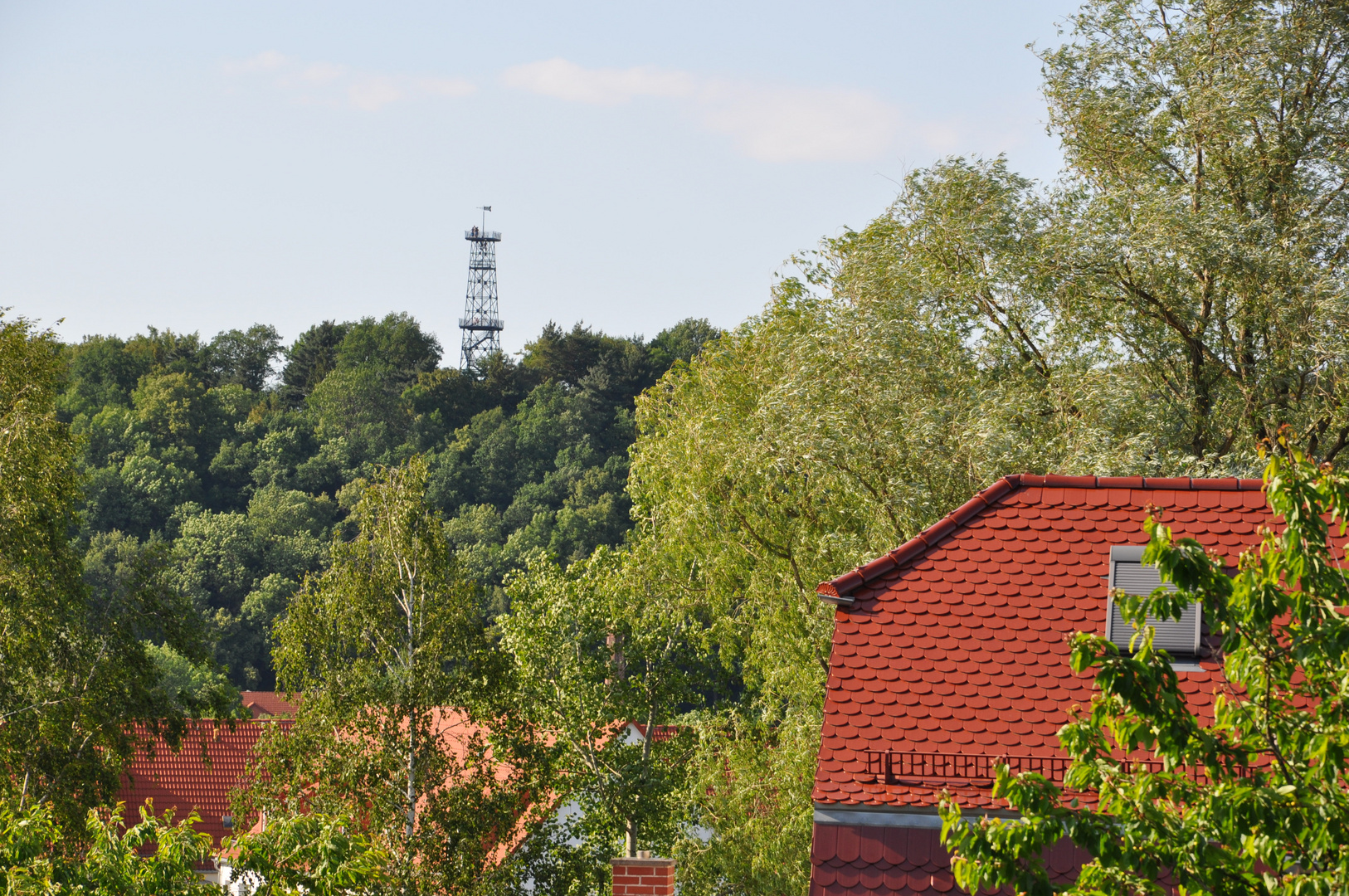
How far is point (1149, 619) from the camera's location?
422 inches

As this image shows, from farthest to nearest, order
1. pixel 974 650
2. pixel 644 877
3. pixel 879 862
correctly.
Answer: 1. pixel 644 877
2. pixel 974 650
3. pixel 879 862

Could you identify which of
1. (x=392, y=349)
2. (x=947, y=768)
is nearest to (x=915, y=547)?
(x=947, y=768)

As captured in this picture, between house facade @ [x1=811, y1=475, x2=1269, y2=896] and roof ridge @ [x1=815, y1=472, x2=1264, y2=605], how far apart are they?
0.02m

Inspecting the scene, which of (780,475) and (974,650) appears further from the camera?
(780,475)

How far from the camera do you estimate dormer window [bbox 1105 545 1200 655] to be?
10.4 metres

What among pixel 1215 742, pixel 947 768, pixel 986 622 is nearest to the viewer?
pixel 1215 742

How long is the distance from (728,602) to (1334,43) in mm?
16179

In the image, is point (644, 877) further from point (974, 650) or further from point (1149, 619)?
point (1149, 619)

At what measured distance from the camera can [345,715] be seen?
76.4 feet

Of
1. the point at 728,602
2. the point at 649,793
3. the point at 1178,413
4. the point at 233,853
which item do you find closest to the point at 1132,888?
the point at 233,853

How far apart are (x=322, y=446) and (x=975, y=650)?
106 m

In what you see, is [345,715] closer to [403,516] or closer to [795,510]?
[403,516]

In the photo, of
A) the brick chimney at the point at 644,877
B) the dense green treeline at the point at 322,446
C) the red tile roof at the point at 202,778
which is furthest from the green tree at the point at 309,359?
the brick chimney at the point at 644,877

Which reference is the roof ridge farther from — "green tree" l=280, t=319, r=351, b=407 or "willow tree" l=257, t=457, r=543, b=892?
"green tree" l=280, t=319, r=351, b=407
